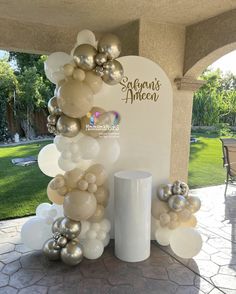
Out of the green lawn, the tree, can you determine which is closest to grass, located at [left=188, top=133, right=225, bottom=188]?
the green lawn

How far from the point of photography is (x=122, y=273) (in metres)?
2.57

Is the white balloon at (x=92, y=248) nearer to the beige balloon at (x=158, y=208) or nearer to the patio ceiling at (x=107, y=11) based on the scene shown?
the beige balloon at (x=158, y=208)

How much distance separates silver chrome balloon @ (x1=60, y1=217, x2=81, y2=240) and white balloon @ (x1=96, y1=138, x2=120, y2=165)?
2.19 ft

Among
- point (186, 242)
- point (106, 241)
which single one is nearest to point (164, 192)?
point (186, 242)

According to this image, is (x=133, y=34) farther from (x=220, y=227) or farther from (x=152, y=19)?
(x=220, y=227)

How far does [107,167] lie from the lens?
302 centimetres

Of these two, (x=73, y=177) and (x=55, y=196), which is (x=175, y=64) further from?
(x=55, y=196)

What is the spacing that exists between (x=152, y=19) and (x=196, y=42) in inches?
25.2

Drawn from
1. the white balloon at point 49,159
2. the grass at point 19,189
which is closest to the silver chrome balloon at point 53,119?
the white balloon at point 49,159

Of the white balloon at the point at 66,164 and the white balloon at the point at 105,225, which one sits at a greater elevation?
the white balloon at the point at 66,164

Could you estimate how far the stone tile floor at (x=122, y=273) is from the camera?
2350 millimetres

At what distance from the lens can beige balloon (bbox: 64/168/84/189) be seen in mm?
2607

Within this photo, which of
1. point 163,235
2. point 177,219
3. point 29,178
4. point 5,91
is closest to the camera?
point 177,219

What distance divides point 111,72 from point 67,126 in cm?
65
